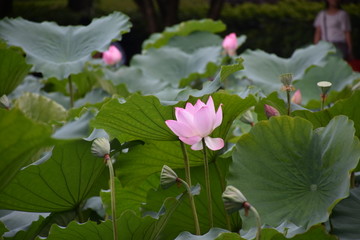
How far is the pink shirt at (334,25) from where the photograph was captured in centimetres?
573

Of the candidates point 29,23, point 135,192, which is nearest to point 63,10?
point 29,23

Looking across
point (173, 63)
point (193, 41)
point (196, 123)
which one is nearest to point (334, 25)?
point (193, 41)

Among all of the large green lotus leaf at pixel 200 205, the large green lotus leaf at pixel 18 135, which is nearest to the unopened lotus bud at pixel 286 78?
the large green lotus leaf at pixel 200 205

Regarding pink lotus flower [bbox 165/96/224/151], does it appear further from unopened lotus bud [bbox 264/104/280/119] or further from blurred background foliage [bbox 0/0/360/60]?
blurred background foliage [bbox 0/0/360/60]

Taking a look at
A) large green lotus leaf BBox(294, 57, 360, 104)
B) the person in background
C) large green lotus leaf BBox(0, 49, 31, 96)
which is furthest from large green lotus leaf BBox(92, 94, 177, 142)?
the person in background

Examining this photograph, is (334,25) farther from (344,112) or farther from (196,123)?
(196,123)

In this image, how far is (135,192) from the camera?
1276 millimetres

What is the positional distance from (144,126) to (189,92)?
0.59ft

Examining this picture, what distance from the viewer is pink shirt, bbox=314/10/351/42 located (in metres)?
5.73

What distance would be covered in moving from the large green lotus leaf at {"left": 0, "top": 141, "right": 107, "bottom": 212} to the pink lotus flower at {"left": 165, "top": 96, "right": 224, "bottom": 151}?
0.63 feet

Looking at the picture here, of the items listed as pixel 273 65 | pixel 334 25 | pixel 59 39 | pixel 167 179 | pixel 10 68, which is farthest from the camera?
pixel 334 25

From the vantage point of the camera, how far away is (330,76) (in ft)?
7.89

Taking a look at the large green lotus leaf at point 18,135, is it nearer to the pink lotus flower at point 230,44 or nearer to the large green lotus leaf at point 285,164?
the large green lotus leaf at point 285,164

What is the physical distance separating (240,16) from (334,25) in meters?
4.99
